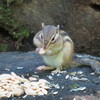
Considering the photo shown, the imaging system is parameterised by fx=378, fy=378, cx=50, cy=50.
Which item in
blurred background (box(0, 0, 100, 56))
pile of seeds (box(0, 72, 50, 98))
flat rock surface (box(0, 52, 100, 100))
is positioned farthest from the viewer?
blurred background (box(0, 0, 100, 56))

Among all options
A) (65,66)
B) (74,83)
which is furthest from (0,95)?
(65,66)

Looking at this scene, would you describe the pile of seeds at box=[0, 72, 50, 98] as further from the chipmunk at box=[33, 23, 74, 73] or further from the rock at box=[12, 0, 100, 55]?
the rock at box=[12, 0, 100, 55]

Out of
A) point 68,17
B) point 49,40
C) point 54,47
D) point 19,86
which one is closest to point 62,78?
point 54,47

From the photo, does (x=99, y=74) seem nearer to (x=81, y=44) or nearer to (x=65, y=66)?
(x=65, y=66)

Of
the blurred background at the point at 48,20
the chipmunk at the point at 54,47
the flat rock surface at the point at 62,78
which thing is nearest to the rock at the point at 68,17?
the blurred background at the point at 48,20

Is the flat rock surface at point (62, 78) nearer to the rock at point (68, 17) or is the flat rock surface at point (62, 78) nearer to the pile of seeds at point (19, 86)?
the pile of seeds at point (19, 86)

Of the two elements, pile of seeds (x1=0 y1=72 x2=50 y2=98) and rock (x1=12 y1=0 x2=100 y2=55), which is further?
rock (x1=12 y1=0 x2=100 y2=55)

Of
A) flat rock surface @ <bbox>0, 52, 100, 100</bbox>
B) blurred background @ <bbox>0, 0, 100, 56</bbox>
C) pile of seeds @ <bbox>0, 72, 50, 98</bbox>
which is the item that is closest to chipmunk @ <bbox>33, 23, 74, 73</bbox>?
flat rock surface @ <bbox>0, 52, 100, 100</bbox>
